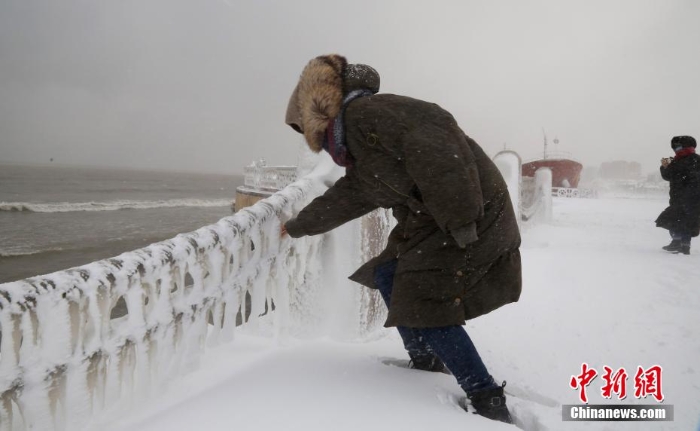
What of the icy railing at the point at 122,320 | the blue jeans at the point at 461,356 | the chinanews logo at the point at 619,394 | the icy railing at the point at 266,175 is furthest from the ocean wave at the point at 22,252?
the chinanews logo at the point at 619,394

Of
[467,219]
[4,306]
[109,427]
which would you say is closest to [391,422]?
[467,219]

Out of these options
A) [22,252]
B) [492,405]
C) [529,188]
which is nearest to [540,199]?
[529,188]

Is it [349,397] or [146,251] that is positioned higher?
[146,251]

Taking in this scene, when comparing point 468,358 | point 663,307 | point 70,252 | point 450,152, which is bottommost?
point 70,252

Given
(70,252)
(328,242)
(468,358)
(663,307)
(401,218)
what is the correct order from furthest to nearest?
(70,252) → (663,307) → (328,242) → (401,218) → (468,358)

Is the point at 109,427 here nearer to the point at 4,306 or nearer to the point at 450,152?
the point at 4,306

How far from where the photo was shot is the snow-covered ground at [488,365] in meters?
1.49

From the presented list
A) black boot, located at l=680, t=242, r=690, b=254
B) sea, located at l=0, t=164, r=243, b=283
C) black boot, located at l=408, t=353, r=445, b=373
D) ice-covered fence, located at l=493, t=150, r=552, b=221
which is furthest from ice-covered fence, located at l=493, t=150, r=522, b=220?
sea, located at l=0, t=164, r=243, b=283

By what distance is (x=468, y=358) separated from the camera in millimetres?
1642

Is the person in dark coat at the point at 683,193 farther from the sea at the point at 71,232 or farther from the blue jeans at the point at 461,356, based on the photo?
the sea at the point at 71,232

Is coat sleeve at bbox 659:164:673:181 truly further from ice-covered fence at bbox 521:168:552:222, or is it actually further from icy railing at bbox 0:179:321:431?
icy railing at bbox 0:179:321:431

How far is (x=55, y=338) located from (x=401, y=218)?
1.37 m

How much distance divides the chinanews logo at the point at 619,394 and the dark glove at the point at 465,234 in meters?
1.02

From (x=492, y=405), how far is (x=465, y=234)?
2.55ft
